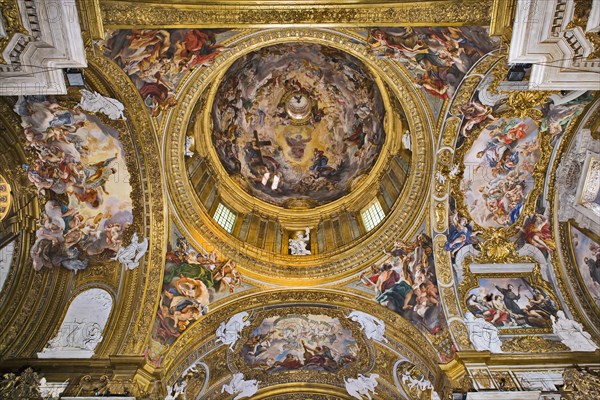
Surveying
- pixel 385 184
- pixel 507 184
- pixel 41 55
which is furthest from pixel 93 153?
pixel 507 184

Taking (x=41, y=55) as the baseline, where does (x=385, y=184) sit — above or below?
→ above

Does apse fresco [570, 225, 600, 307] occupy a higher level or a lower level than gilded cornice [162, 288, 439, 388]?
higher

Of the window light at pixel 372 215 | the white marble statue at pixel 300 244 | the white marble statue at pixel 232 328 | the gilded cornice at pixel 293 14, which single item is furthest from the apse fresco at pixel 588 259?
the white marble statue at pixel 232 328

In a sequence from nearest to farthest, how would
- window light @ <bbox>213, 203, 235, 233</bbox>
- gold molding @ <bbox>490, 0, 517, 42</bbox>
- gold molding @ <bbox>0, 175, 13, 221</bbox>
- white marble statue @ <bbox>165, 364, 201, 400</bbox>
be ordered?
1. gold molding @ <bbox>490, 0, 517, 42</bbox>
2. gold molding @ <bbox>0, 175, 13, 221</bbox>
3. white marble statue @ <bbox>165, 364, 201, 400</bbox>
4. window light @ <bbox>213, 203, 235, 233</bbox>

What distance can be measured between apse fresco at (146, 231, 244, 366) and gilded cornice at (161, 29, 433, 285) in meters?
0.47

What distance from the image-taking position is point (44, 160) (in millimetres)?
12828

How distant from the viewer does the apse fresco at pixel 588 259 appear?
13094 millimetres

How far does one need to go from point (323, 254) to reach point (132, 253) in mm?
6275

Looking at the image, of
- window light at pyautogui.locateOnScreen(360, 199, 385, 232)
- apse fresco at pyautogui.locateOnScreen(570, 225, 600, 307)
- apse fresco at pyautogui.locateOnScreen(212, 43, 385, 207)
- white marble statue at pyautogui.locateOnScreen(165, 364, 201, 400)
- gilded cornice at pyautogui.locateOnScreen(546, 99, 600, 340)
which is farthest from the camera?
apse fresco at pyautogui.locateOnScreen(212, 43, 385, 207)

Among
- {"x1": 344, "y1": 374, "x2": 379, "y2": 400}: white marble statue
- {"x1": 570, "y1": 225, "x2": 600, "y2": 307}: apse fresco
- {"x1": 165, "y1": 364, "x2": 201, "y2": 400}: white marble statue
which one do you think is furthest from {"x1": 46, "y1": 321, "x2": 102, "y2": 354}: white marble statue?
{"x1": 570, "y1": 225, "x2": 600, "y2": 307}: apse fresco

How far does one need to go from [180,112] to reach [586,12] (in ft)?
34.2

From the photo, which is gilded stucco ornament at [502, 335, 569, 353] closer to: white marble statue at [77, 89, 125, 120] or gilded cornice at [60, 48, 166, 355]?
gilded cornice at [60, 48, 166, 355]

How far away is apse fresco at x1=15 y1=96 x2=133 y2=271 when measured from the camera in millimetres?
12570

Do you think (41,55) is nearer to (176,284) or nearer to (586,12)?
(176,284)
